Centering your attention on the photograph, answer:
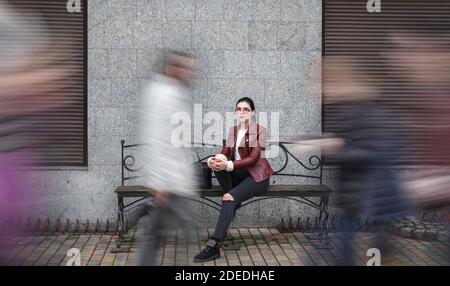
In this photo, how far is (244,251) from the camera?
6.63 metres

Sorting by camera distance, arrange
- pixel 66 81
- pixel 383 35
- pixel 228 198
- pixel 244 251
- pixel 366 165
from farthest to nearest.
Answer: pixel 383 35 < pixel 66 81 < pixel 244 251 < pixel 228 198 < pixel 366 165

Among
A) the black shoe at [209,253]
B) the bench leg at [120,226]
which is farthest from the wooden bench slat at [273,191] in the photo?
the black shoe at [209,253]

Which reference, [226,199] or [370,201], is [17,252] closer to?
[226,199]

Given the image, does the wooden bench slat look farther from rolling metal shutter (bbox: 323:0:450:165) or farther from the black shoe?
rolling metal shutter (bbox: 323:0:450:165)

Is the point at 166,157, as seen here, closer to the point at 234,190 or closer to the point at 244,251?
the point at 234,190

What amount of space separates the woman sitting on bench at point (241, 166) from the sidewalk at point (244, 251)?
459 mm

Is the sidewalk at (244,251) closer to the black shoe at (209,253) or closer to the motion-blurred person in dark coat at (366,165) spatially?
the black shoe at (209,253)

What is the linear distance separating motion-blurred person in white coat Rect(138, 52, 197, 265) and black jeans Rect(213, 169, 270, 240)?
49.3 inches

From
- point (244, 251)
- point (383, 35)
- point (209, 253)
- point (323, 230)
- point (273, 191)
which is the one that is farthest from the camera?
point (383, 35)

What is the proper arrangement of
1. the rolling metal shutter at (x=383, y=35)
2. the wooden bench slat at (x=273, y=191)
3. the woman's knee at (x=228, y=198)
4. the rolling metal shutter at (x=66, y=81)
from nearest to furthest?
the woman's knee at (x=228, y=198) < the wooden bench slat at (x=273, y=191) < the rolling metal shutter at (x=66, y=81) < the rolling metal shutter at (x=383, y=35)

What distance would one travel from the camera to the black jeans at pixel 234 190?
20.3 feet

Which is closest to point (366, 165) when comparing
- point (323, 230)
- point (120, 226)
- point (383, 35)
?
point (323, 230)

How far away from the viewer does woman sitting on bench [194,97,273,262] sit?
634 centimetres

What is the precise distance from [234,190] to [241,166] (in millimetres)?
235
